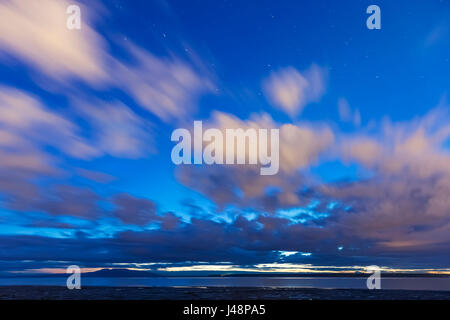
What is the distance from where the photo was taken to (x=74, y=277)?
22.9 meters
